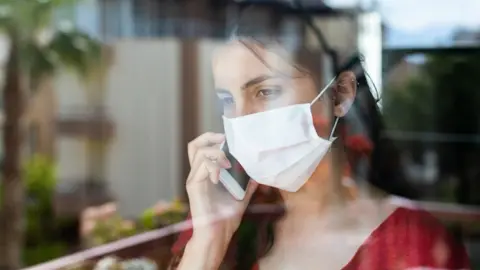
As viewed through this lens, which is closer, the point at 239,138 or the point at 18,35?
the point at 239,138

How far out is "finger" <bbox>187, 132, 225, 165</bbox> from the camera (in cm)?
83

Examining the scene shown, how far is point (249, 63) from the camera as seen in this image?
823 millimetres

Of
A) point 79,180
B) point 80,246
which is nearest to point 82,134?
point 79,180

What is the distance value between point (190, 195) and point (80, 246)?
0.52 metres

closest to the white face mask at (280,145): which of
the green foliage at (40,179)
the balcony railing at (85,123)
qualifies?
the balcony railing at (85,123)

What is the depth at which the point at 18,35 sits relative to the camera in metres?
1.84

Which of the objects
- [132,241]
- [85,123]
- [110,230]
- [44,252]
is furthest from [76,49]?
[132,241]

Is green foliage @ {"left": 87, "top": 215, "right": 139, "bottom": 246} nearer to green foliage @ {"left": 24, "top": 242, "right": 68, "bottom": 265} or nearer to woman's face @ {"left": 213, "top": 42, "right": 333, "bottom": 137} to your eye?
green foliage @ {"left": 24, "top": 242, "right": 68, "bottom": 265}

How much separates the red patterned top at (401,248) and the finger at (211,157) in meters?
0.22

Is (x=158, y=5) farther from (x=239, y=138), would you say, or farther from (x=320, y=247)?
(x=320, y=247)

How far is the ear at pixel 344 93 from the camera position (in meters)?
0.81

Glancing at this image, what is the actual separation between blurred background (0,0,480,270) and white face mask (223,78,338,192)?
3.7 inches

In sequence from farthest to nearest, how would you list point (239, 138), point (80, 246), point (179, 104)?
point (179, 104) → point (80, 246) → point (239, 138)

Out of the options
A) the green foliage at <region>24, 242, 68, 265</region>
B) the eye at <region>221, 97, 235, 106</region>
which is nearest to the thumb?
the eye at <region>221, 97, 235, 106</region>
